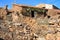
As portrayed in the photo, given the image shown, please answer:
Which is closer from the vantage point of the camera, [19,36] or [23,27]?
[19,36]

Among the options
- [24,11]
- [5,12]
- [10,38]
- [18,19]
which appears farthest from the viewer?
[24,11]

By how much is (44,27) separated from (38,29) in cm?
77

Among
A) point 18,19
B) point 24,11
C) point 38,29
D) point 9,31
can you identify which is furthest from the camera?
point 24,11

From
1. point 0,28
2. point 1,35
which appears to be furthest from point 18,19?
point 1,35

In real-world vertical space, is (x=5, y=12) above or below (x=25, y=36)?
above

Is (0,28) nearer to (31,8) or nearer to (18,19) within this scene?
(18,19)

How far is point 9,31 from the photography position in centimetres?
1395

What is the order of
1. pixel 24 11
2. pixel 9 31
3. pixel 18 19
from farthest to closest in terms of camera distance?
pixel 24 11, pixel 18 19, pixel 9 31

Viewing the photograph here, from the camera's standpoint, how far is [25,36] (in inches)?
522

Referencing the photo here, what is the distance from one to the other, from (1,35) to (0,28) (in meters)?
1.32

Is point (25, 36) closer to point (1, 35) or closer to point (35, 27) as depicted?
point (1, 35)

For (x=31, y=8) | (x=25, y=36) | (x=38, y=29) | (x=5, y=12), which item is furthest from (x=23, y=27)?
(x=31, y=8)

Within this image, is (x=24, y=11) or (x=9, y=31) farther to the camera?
(x=24, y=11)

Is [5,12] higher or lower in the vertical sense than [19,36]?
higher
